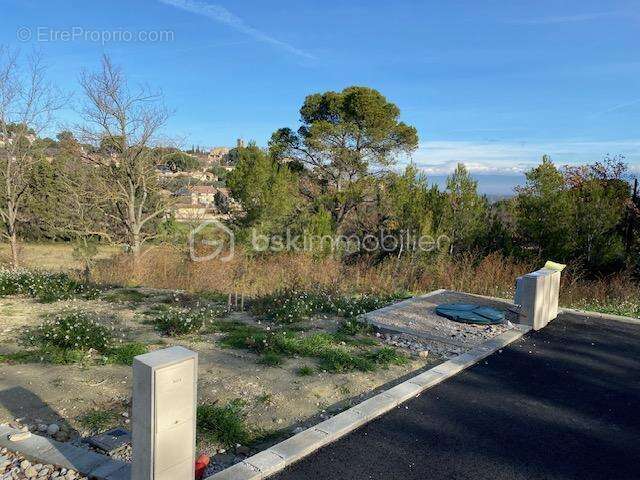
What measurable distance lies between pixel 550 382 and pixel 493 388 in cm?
68

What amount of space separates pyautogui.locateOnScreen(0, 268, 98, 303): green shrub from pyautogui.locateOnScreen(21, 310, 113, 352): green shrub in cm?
242

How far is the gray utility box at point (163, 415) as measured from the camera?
2.44 m

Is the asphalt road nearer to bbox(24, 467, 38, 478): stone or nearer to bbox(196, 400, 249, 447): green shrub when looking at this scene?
bbox(196, 400, 249, 447): green shrub

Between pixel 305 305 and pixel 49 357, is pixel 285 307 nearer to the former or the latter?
pixel 305 305

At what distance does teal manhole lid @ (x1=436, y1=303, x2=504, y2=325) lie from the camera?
665cm

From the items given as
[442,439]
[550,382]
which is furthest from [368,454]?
[550,382]

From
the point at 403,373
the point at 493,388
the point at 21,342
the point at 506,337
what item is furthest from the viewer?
the point at 506,337

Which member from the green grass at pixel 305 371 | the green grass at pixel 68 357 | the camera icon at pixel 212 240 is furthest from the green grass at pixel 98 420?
the camera icon at pixel 212 240

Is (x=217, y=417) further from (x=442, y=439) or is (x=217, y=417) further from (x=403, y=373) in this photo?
(x=403, y=373)

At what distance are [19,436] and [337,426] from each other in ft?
6.91

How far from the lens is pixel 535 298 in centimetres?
649

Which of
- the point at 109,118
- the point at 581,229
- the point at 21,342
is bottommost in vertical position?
the point at 21,342

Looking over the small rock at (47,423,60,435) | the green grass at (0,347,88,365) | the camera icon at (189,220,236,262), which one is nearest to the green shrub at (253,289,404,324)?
the green grass at (0,347,88,365)

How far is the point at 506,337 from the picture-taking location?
6.05 m
